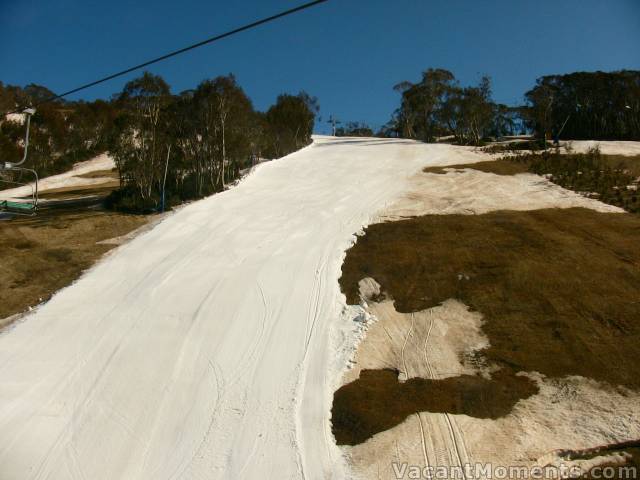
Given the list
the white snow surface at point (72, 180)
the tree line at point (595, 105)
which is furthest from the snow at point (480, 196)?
the white snow surface at point (72, 180)

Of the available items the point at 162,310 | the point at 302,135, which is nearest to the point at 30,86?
the point at 302,135

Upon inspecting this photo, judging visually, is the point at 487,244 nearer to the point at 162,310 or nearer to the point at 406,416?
the point at 406,416

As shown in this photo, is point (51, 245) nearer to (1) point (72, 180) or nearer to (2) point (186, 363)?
(2) point (186, 363)

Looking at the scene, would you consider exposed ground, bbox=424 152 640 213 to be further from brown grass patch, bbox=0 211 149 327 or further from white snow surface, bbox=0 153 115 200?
white snow surface, bbox=0 153 115 200

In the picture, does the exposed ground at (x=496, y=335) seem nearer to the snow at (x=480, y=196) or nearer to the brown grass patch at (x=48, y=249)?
the snow at (x=480, y=196)

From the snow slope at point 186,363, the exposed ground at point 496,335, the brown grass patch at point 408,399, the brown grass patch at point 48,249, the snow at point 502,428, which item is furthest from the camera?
the brown grass patch at point 48,249

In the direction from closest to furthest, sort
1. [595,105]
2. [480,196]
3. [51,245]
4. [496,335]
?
1. [496,335]
2. [51,245]
3. [480,196]
4. [595,105]

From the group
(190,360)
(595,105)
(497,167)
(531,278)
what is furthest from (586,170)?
(595,105)
